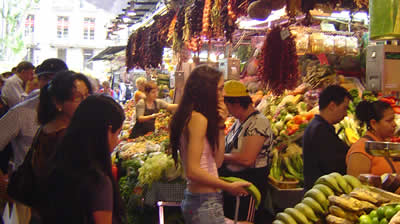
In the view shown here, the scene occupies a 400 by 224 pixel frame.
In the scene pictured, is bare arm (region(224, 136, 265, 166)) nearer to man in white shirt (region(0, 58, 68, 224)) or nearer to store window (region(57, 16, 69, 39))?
man in white shirt (region(0, 58, 68, 224))

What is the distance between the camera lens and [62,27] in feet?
151

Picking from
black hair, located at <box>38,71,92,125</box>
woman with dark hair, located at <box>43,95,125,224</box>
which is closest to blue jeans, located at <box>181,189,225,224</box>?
woman with dark hair, located at <box>43,95,125,224</box>

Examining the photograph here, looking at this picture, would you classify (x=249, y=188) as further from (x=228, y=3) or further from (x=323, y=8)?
(x=228, y=3)

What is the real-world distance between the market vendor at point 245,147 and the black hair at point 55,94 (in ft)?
4.48

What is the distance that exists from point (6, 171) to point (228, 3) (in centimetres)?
266

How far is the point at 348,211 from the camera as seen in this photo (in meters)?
2.39

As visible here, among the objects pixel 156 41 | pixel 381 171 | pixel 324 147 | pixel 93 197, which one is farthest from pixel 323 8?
pixel 156 41

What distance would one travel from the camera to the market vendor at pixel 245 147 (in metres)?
3.59

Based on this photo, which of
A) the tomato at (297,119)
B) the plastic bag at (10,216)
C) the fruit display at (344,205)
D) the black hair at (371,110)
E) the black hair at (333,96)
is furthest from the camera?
the tomato at (297,119)

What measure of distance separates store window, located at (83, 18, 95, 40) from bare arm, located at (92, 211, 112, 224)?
153 ft

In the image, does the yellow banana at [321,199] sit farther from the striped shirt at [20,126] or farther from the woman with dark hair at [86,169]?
the striped shirt at [20,126]

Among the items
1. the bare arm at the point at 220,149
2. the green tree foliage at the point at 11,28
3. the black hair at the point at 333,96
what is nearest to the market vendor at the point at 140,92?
the black hair at the point at 333,96

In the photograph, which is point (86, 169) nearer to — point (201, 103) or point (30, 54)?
point (201, 103)

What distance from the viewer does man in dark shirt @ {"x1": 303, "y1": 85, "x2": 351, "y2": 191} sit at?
11.6 feet
